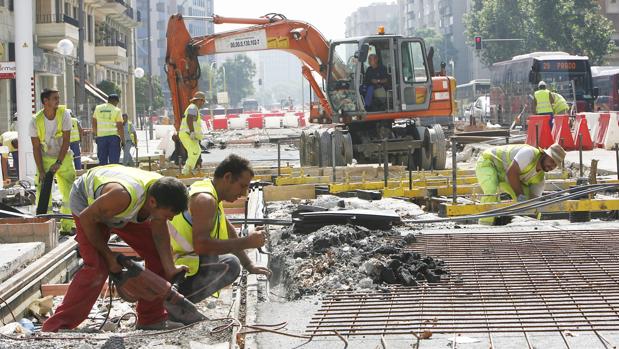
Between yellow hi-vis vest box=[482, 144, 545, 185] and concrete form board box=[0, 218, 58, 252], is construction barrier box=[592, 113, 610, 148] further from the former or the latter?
concrete form board box=[0, 218, 58, 252]

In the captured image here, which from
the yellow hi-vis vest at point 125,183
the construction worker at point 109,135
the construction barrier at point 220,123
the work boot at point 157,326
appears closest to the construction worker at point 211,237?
the work boot at point 157,326

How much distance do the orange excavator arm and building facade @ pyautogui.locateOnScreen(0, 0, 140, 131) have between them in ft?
33.4

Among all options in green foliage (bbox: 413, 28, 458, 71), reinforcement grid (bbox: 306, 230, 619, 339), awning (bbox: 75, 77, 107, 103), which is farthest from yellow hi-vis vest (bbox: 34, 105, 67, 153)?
green foliage (bbox: 413, 28, 458, 71)

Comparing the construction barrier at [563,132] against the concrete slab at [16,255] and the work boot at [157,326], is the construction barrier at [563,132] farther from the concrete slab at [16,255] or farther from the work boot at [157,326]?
the work boot at [157,326]

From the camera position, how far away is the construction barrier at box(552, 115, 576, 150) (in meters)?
21.9

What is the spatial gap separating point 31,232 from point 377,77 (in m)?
10.9

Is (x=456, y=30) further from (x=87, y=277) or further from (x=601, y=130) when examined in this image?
(x=87, y=277)

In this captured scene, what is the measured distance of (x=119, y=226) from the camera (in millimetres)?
6516

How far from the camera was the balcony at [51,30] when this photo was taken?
42000mm

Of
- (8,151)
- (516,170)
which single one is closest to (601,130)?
(8,151)

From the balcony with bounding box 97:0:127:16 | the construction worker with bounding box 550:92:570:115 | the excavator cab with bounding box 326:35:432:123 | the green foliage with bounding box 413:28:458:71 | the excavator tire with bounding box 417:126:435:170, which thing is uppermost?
the green foliage with bounding box 413:28:458:71

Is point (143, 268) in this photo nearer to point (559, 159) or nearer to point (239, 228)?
point (239, 228)

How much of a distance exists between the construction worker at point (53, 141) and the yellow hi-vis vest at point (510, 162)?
4.67m

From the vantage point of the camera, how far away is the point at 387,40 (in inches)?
→ 755
